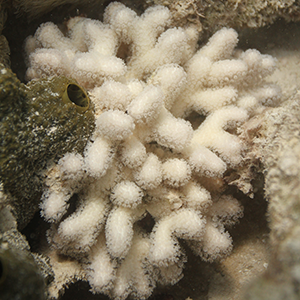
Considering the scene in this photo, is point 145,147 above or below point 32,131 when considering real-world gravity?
below

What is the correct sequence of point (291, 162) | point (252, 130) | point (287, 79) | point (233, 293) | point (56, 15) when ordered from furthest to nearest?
point (287, 79) → point (56, 15) → point (233, 293) → point (252, 130) → point (291, 162)

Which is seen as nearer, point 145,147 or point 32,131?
point 32,131

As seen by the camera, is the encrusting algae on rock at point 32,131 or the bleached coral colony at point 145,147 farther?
the bleached coral colony at point 145,147

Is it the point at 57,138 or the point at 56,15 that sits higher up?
the point at 56,15

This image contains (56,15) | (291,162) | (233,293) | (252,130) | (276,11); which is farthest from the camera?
(276,11)

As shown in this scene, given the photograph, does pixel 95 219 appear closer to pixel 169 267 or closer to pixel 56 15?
pixel 169 267

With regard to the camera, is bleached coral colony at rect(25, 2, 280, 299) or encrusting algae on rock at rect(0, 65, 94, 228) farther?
bleached coral colony at rect(25, 2, 280, 299)

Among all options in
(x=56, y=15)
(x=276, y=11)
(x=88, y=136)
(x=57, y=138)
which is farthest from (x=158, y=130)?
(x=276, y=11)

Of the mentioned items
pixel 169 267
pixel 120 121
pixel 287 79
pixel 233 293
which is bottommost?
pixel 233 293
